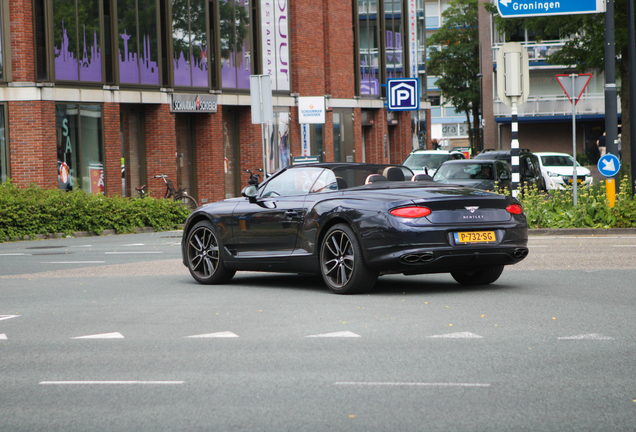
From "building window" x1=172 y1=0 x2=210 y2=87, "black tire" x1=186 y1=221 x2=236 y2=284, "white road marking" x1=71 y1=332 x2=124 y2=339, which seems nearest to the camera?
"white road marking" x1=71 y1=332 x2=124 y2=339

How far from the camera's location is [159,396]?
543cm

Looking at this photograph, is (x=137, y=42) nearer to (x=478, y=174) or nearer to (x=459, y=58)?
(x=478, y=174)

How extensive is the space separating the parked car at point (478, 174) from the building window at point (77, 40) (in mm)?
10834

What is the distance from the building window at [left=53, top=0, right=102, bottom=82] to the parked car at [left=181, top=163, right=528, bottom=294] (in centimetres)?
1705

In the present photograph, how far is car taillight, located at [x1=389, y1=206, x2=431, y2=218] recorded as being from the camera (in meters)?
9.21

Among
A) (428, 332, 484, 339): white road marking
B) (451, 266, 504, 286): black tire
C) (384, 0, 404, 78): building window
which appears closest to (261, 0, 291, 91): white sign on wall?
(384, 0, 404, 78): building window

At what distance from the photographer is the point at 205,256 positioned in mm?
11414

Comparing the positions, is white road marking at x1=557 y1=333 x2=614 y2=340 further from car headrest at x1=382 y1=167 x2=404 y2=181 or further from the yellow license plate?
car headrest at x1=382 y1=167 x2=404 y2=181

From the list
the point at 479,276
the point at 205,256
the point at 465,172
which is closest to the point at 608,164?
the point at 465,172

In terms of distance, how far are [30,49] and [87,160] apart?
357 cm

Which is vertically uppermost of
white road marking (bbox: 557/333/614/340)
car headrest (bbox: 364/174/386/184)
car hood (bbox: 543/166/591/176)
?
car headrest (bbox: 364/174/386/184)

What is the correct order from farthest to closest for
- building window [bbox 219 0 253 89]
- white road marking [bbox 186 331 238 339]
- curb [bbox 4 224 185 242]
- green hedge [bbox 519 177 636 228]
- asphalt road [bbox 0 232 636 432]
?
building window [bbox 219 0 253 89]
curb [bbox 4 224 185 242]
green hedge [bbox 519 177 636 228]
white road marking [bbox 186 331 238 339]
asphalt road [bbox 0 232 636 432]

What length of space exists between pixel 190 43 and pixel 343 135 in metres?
12.1

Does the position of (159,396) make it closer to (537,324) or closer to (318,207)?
(537,324)
